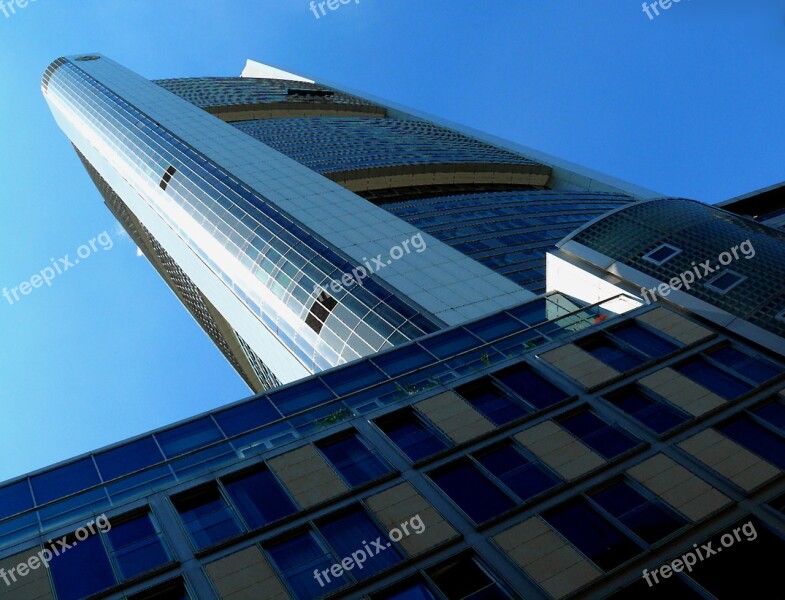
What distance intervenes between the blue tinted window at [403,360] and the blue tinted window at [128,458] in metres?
7.46

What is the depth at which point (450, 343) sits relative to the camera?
2742cm

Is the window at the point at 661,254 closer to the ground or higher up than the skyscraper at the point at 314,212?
closer to the ground

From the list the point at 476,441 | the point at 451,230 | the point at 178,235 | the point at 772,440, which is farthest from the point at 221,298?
the point at 772,440

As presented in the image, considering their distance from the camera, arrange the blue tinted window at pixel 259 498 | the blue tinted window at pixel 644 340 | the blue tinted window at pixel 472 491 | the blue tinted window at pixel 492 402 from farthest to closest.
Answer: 1. the blue tinted window at pixel 644 340
2. the blue tinted window at pixel 492 402
3. the blue tinted window at pixel 259 498
4. the blue tinted window at pixel 472 491

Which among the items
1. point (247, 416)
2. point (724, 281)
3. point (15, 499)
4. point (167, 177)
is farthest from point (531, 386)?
point (167, 177)

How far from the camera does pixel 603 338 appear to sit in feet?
84.3

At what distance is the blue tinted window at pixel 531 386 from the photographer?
22844 millimetres

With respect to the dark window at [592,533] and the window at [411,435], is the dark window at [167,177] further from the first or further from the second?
the dark window at [592,533]

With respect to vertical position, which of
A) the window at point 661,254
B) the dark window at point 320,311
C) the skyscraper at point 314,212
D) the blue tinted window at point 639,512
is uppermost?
the skyscraper at point 314,212

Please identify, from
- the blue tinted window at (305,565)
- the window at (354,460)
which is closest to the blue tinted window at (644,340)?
the window at (354,460)

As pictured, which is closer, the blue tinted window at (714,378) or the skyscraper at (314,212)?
the blue tinted window at (714,378)

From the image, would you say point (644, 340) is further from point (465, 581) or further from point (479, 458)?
point (465, 581)

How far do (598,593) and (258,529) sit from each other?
24.8 ft

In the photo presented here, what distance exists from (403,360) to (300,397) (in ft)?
12.1
